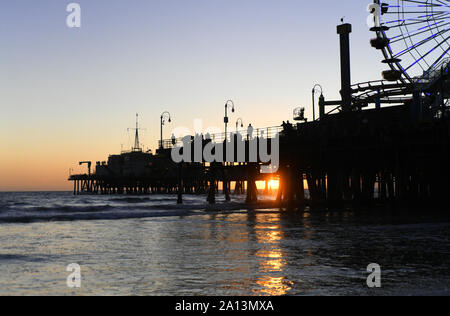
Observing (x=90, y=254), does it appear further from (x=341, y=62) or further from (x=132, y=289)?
(x=341, y=62)

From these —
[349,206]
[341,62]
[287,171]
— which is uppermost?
[341,62]

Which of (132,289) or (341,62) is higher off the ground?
(341,62)

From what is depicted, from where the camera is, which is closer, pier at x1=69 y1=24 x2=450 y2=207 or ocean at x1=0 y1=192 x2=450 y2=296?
ocean at x1=0 y1=192 x2=450 y2=296

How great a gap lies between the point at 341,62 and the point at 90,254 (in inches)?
1801

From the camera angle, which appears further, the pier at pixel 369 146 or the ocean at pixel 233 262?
the pier at pixel 369 146

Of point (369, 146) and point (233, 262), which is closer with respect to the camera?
point (233, 262)

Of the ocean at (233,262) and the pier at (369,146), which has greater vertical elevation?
the pier at (369,146)

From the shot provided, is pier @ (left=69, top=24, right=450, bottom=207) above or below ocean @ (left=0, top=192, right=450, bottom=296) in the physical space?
above

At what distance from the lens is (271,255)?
14211mm
